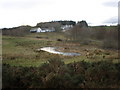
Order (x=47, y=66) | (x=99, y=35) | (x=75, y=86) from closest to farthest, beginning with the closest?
(x=75, y=86)
(x=47, y=66)
(x=99, y=35)

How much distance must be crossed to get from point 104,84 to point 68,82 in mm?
1395

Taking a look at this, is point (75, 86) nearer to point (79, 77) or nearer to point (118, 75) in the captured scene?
point (79, 77)

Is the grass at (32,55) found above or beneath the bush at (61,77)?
beneath

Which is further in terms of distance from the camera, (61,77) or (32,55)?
(32,55)

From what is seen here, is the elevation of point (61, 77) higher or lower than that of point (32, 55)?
higher

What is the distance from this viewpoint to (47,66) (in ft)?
24.2

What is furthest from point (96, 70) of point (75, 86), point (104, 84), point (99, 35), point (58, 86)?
point (99, 35)

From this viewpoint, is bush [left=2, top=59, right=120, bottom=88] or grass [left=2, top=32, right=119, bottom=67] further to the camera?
grass [left=2, top=32, right=119, bottom=67]

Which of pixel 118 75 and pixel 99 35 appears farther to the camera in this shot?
pixel 99 35

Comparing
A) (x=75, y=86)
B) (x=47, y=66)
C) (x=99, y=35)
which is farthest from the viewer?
(x=99, y=35)

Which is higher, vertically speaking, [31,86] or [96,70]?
[96,70]

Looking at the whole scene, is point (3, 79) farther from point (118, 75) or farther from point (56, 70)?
point (118, 75)

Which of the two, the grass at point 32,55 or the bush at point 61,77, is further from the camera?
the grass at point 32,55

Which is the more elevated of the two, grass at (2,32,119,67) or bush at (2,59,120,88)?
bush at (2,59,120,88)
